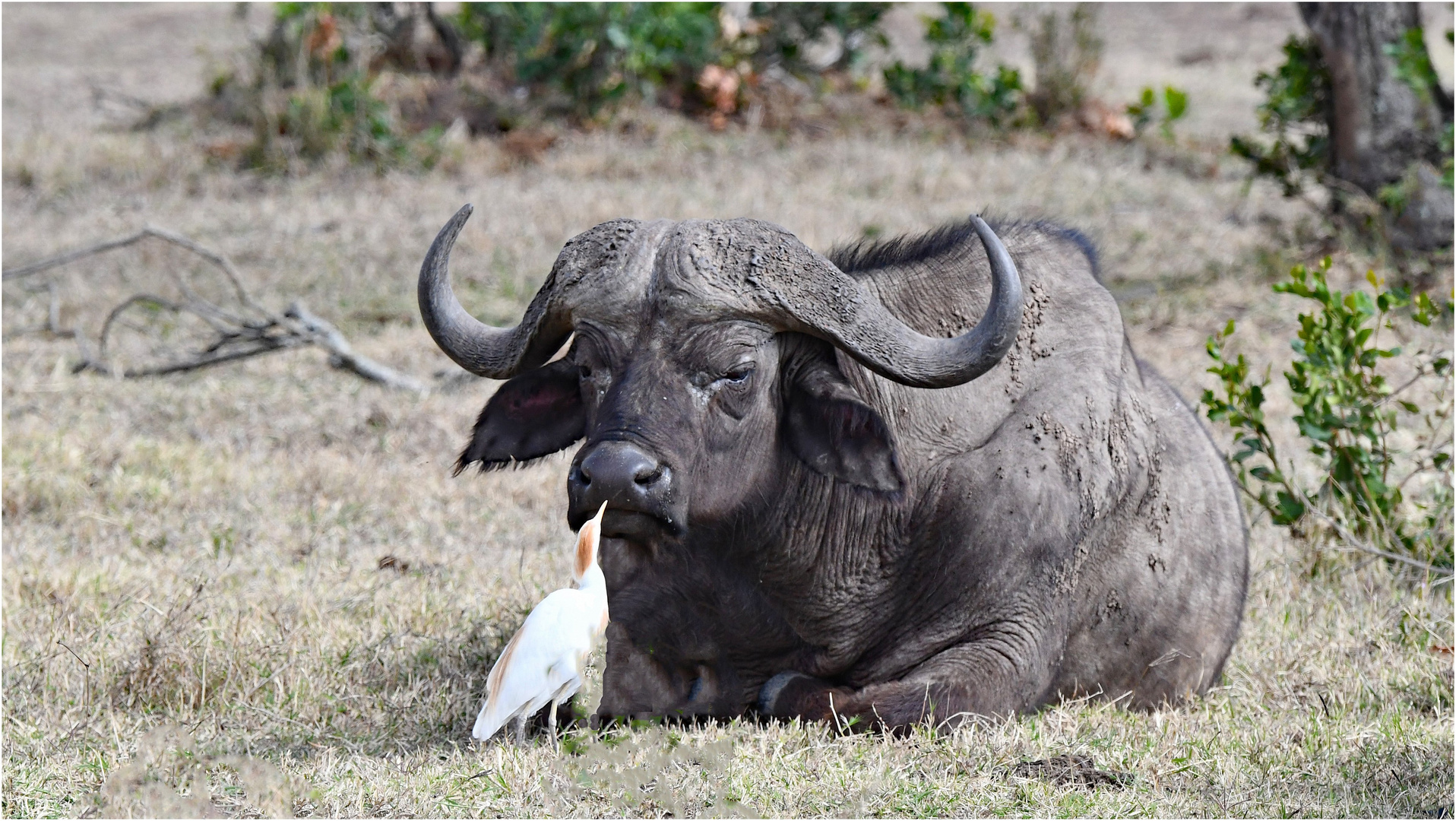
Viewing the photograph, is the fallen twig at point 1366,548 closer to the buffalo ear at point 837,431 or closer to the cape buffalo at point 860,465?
the cape buffalo at point 860,465

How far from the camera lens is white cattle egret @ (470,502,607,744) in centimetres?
354

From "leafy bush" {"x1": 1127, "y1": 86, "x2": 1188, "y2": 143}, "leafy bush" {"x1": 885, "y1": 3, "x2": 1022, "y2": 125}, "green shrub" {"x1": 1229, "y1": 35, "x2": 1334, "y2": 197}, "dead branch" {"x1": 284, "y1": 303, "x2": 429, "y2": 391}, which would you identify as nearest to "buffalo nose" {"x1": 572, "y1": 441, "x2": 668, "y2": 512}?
"dead branch" {"x1": 284, "y1": 303, "x2": 429, "y2": 391}

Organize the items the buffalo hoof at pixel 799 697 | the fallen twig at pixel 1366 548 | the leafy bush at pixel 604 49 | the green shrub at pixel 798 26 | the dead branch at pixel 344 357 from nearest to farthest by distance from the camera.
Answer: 1. the buffalo hoof at pixel 799 697
2. the fallen twig at pixel 1366 548
3. the dead branch at pixel 344 357
4. the leafy bush at pixel 604 49
5. the green shrub at pixel 798 26

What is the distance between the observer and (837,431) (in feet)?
13.8

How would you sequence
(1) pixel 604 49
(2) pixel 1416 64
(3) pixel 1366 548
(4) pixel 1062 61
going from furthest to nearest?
(4) pixel 1062 61, (1) pixel 604 49, (2) pixel 1416 64, (3) pixel 1366 548

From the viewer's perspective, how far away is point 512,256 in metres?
11.0

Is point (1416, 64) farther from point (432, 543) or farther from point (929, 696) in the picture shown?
point (929, 696)

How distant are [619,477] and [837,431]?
2.57 feet

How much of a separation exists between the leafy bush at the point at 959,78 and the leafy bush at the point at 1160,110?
3.71 feet

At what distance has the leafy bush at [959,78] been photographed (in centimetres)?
1485

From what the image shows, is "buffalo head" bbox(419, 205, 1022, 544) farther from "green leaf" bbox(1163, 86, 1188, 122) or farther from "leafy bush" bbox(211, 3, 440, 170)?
"green leaf" bbox(1163, 86, 1188, 122)

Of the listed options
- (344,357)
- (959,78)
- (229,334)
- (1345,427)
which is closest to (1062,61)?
(959,78)

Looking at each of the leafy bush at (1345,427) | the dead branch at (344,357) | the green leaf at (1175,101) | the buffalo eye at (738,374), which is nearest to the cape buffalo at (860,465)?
the buffalo eye at (738,374)

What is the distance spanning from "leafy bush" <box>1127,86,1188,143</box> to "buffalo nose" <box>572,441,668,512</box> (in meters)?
11.1
